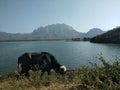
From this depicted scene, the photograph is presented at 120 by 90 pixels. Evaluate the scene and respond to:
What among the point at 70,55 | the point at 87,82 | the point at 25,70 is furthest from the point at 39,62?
the point at 70,55

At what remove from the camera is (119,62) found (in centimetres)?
892

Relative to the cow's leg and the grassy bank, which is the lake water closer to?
the grassy bank

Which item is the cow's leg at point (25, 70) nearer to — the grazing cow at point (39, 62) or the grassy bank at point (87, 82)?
the grazing cow at point (39, 62)

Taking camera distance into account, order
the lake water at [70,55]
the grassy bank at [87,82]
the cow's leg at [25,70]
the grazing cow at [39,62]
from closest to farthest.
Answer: the grassy bank at [87,82] → the grazing cow at [39,62] → the cow's leg at [25,70] → the lake water at [70,55]

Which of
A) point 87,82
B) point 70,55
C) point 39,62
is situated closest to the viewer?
point 87,82

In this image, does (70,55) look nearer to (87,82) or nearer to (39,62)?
Result: (39,62)

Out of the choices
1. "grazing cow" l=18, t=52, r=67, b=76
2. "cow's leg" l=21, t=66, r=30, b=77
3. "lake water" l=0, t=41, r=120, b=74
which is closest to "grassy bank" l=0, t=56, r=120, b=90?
"lake water" l=0, t=41, r=120, b=74

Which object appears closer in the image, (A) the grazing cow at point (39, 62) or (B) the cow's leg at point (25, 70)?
(A) the grazing cow at point (39, 62)

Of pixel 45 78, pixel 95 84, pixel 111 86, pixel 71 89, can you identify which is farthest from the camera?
pixel 45 78

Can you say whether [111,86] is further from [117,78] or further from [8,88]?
[8,88]

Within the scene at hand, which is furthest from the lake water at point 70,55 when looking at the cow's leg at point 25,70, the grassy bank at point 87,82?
the cow's leg at point 25,70

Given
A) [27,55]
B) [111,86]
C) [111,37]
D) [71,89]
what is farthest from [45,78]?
[111,37]

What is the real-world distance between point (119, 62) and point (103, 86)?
191 cm

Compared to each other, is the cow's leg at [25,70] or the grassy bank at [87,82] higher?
the grassy bank at [87,82]
